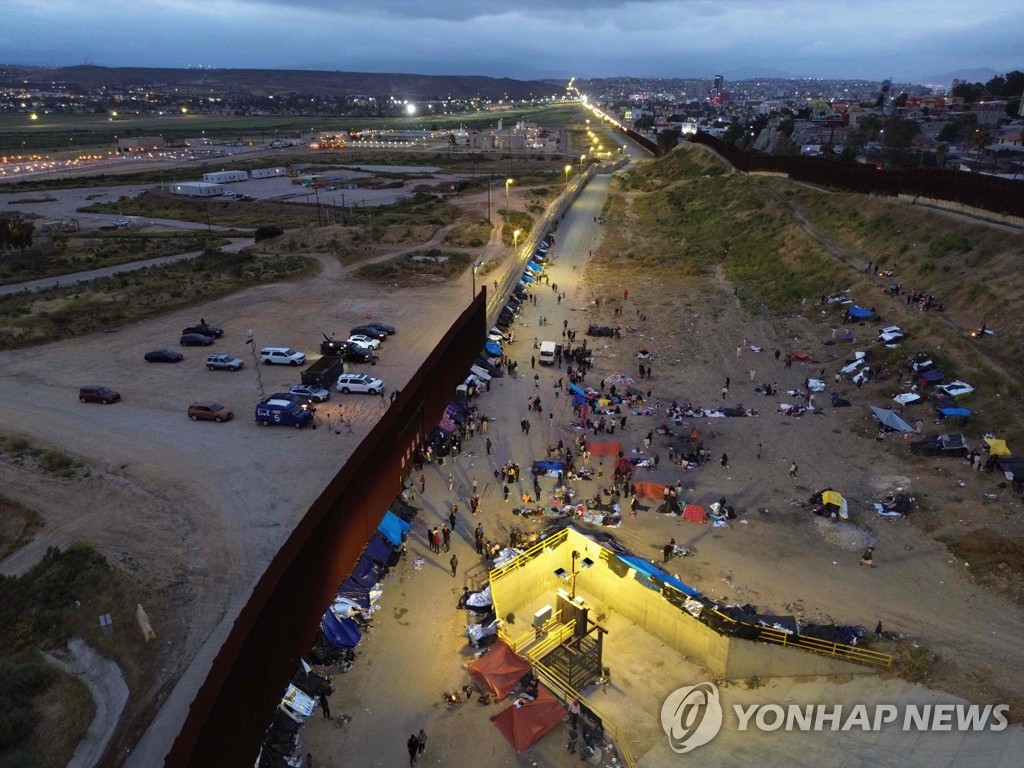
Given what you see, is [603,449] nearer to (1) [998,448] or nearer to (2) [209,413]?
(1) [998,448]

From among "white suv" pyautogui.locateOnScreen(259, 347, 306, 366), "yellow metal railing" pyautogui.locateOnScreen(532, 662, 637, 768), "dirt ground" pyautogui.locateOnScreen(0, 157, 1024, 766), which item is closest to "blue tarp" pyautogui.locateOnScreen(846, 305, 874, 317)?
"dirt ground" pyautogui.locateOnScreen(0, 157, 1024, 766)

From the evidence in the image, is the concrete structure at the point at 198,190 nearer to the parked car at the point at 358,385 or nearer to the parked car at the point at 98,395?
the parked car at the point at 98,395

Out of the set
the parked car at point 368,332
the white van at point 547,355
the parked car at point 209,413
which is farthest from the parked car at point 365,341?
the white van at point 547,355

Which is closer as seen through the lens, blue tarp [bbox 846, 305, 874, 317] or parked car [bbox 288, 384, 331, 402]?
→ parked car [bbox 288, 384, 331, 402]

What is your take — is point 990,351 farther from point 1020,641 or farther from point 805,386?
point 1020,641

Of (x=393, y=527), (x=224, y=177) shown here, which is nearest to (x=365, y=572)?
(x=393, y=527)

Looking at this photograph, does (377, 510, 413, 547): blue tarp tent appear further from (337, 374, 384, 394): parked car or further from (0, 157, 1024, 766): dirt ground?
(337, 374, 384, 394): parked car

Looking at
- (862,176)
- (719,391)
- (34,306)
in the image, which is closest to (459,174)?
(862,176)
